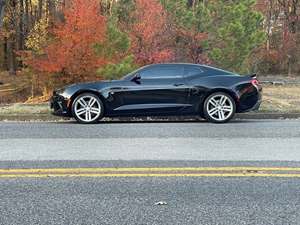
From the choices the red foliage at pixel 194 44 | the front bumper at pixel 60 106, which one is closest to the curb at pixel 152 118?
the front bumper at pixel 60 106

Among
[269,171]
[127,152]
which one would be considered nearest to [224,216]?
[269,171]

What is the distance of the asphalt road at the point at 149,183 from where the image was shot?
4.53m

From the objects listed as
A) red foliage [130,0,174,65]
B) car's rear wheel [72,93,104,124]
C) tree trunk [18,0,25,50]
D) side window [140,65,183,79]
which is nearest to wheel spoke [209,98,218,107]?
side window [140,65,183,79]

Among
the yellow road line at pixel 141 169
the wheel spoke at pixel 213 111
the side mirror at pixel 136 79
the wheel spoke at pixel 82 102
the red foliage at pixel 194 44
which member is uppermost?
the red foliage at pixel 194 44

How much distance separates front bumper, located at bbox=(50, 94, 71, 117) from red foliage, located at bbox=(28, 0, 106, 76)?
23.0 ft

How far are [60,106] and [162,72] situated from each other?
2.40 m

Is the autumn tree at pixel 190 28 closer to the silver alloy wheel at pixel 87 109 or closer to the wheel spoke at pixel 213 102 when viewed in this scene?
the wheel spoke at pixel 213 102

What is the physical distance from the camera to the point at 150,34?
62.8 feet

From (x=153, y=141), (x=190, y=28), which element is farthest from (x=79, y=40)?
(x=153, y=141)

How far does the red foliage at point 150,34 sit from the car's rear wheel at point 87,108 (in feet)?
25.5

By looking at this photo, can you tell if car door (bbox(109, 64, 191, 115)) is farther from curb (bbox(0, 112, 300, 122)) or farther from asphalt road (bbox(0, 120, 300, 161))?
curb (bbox(0, 112, 300, 122))

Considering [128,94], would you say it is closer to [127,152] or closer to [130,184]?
[127,152]

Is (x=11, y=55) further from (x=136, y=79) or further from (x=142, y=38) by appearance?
(x=136, y=79)

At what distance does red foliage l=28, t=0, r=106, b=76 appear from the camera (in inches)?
719
